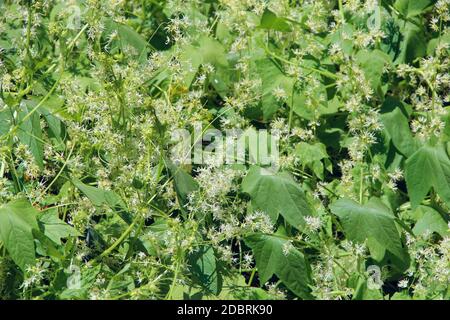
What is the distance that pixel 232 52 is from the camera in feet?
10.3

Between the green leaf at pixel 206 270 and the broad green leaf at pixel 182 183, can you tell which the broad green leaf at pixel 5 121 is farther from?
the green leaf at pixel 206 270

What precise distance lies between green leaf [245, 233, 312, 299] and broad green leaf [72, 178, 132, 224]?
404 millimetres

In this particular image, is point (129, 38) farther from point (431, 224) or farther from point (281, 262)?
point (431, 224)

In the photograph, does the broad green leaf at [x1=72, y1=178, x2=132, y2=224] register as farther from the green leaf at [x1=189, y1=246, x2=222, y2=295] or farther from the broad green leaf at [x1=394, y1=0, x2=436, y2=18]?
the broad green leaf at [x1=394, y1=0, x2=436, y2=18]

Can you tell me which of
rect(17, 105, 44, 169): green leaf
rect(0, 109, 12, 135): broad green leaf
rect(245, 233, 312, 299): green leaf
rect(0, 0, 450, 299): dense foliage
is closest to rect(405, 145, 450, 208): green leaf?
rect(0, 0, 450, 299): dense foliage

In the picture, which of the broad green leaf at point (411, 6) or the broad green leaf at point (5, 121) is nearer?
the broad green leaf at point (5, 121)

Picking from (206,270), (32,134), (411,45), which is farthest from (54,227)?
(411,45)

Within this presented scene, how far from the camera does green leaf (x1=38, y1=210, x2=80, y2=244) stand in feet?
7.89

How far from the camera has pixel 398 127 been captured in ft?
9.54

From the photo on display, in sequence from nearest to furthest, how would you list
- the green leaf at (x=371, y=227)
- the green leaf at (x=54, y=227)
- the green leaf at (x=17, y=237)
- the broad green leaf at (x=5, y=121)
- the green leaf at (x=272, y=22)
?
the green leaf at (x=17, y=237), the green leaf at (x=54, y=227), the green leaf at (x=371, y=227), the broad green leaf at (x=5, y=121), the green leaf at (x=272, y=22)

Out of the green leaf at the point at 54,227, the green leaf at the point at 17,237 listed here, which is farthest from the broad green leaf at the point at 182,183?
the green leaf at the point at 17,237

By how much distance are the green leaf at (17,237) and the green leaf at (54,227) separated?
0.44 ft

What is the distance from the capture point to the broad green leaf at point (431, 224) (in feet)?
9.05
